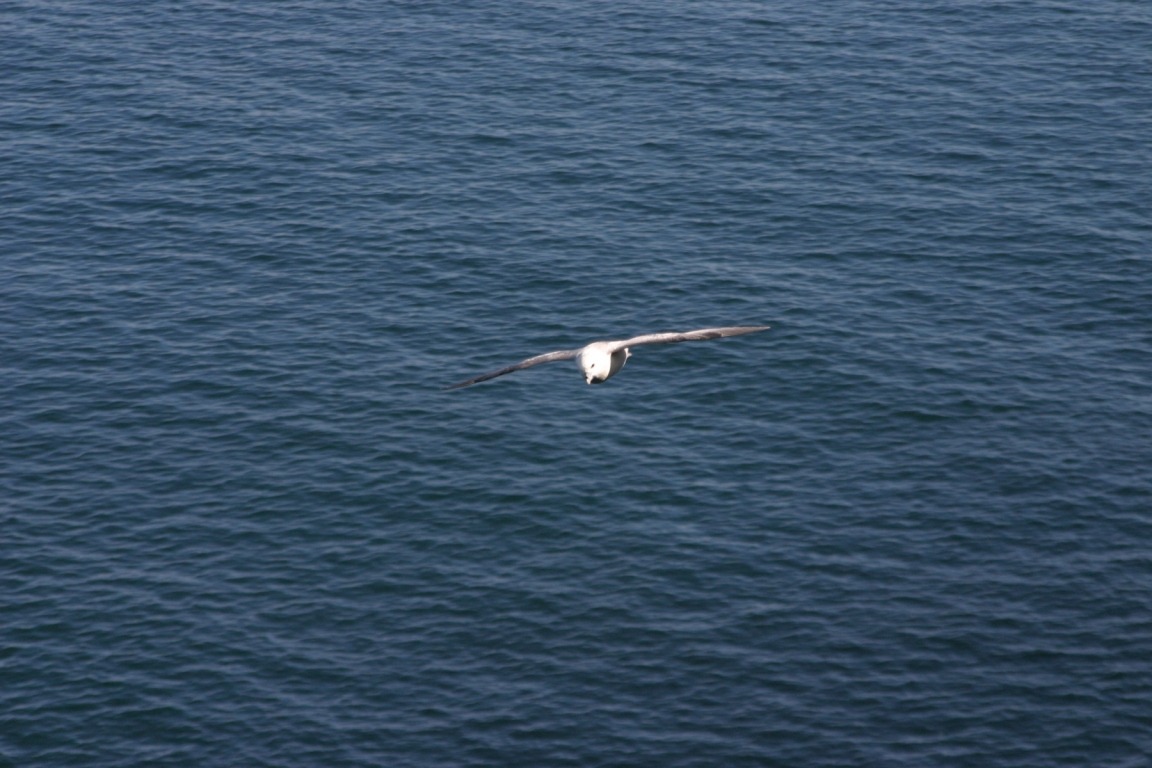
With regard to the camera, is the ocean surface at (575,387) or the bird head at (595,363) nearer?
the bird head at (595,363)

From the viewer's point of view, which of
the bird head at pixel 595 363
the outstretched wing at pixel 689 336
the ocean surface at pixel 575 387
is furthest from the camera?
the ocean surface at pixel 575 387

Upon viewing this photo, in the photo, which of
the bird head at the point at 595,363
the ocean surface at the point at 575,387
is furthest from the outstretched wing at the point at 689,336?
the ocean surface at the point at 575,387

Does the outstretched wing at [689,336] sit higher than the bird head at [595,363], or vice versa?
the outstretched wing at [689,336]

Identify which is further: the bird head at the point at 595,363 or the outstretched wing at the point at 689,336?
the bird head at the point at 595,363

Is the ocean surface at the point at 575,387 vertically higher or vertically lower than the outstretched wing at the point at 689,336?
lower

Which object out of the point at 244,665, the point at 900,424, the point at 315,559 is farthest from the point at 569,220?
the point at 244,665

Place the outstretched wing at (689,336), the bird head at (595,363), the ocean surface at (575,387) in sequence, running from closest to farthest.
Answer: the outstretched wing at (689,336), the bird head at (595,363), the ocean surface at (575,387)

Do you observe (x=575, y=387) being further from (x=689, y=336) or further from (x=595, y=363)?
(x=689, y=336)

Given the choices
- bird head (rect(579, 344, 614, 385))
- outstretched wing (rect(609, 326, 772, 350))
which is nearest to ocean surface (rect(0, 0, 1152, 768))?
bird head (rect(579, 344, 614, 385))

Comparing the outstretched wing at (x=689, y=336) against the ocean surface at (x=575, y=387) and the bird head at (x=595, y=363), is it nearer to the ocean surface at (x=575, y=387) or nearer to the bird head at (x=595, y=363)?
the bird head at (x=595, y=363)

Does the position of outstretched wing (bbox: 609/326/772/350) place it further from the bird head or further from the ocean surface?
the ocean surface
